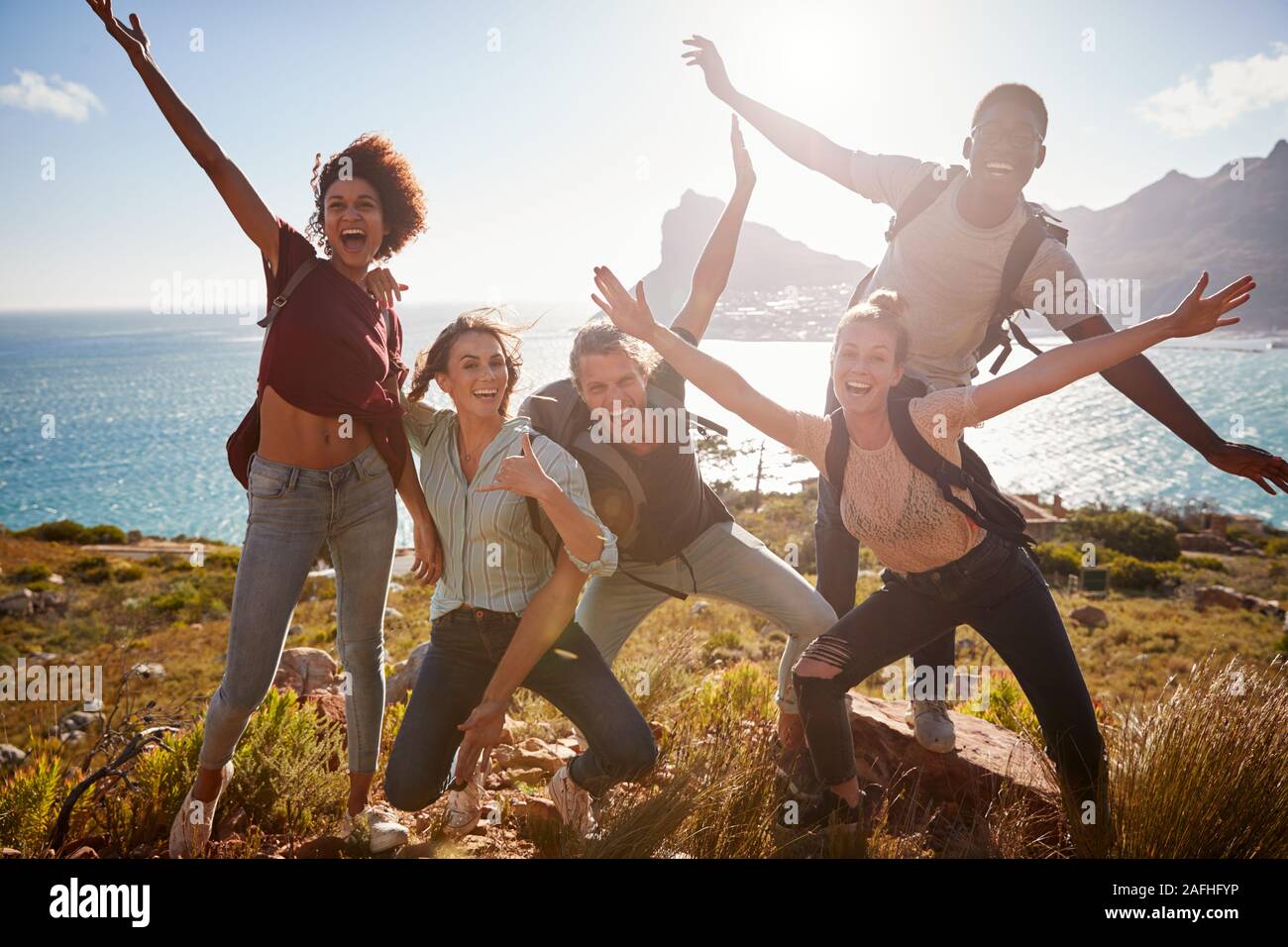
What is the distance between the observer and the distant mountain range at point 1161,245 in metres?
57.9

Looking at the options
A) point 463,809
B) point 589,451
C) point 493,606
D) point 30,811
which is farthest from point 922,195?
point 30,811

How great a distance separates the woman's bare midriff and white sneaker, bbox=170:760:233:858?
1.27m

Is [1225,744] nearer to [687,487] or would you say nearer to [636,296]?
[687,487]

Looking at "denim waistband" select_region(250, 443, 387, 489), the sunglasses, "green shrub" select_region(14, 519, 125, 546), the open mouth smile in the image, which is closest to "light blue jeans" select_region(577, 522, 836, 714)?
"denim waistband" select_region(250, 443, 387, 489)

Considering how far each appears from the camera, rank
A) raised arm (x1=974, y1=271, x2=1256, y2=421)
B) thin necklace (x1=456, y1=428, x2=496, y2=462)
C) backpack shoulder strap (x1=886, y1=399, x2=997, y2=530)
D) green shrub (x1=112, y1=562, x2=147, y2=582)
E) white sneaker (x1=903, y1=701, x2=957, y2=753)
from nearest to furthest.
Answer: raised arm (x1=974, y1=271, x2=1256, y2=421), backpack shoulder strap (x1=886, y1=399, x2=997, y2=530), thin necklace (x1=456, y1=428, x2=496, y2=462), white sneaker (x1=903, y1=701, x2=957, y2=753), green shrub (x1=112, y1=562, x2=147, y2=582)

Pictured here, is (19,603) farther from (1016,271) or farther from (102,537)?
(1016,271)

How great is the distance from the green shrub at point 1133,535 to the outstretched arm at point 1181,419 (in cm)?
3376

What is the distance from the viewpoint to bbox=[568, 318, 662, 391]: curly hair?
2.97m

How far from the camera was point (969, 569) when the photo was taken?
2.60 m

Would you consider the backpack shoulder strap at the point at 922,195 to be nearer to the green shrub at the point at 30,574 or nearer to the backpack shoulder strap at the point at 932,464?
the backpack shoulder strap at the point at 932,464

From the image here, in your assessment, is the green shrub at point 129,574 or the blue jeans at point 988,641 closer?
the blue jeans at point 988,641

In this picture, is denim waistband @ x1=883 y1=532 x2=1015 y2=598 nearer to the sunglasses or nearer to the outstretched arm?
the outstretched arm

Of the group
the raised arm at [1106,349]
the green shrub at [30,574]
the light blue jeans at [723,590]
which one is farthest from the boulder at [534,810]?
the green shrub at [30,574]
